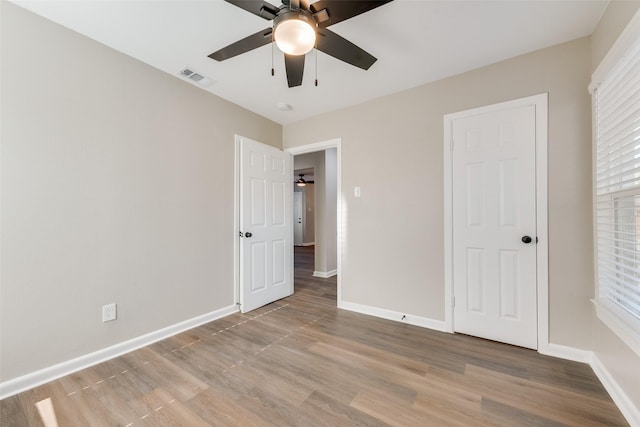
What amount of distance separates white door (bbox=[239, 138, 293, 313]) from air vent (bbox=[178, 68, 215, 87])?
2.19 feet

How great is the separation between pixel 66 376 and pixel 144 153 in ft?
5.69

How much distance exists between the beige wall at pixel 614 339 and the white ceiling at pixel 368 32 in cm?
11

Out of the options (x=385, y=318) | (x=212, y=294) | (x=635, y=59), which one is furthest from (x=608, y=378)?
(x=212, y=294)

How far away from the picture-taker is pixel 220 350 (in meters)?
2.20

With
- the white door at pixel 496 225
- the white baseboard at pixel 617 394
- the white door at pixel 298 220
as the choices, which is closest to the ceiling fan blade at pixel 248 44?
the white door at pixel 496 225

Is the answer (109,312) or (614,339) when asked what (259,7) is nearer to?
(109,312)

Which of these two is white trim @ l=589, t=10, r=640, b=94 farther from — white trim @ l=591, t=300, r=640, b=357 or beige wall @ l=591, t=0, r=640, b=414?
white trim @ l=591, t=300, r=640, b=357

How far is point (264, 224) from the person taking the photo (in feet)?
10.9

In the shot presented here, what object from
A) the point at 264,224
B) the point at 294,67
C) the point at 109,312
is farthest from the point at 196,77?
the point at 109,312

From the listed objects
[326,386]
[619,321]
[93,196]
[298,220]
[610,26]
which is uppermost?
[610,26]

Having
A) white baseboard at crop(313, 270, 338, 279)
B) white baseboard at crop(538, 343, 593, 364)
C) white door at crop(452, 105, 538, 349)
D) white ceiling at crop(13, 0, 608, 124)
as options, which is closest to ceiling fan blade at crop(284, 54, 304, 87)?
white ceiling at crop(13, 0, 608, 124)

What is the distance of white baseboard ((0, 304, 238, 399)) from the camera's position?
5.47ft

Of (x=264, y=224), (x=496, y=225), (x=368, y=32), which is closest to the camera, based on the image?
(x=368, y=32)

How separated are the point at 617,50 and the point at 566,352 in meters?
2.05
